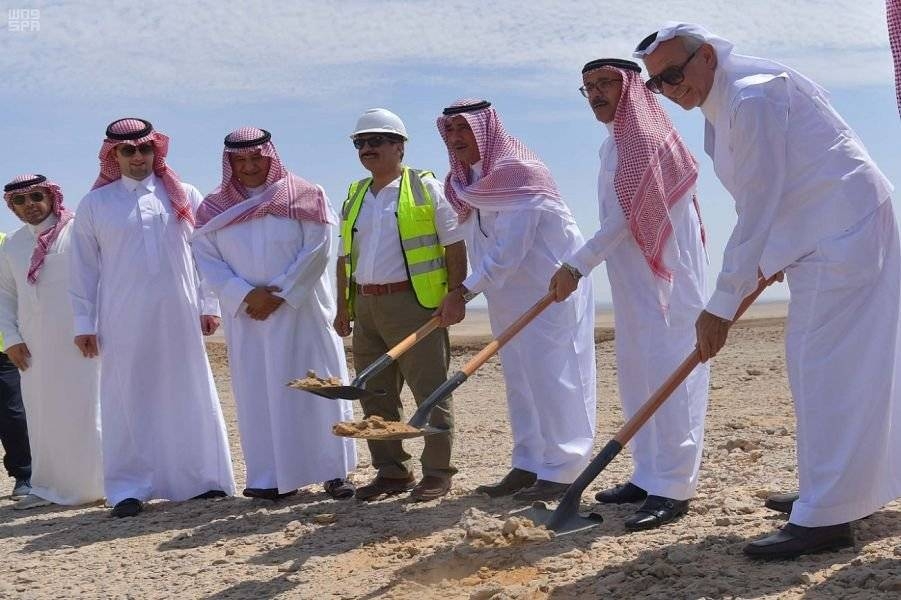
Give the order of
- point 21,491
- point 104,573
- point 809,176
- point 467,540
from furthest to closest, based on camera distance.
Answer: point 21,491
point 104,573
point 467,540
point 809,176

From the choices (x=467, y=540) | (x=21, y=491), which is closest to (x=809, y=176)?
(x=467, y=540)

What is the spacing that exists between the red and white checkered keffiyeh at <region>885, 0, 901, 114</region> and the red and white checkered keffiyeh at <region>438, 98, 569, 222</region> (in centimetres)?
209

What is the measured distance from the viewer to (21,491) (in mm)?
7855

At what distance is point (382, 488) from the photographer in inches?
248

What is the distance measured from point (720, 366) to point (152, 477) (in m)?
7.49

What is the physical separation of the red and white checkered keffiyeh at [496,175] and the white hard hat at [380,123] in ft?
0.99

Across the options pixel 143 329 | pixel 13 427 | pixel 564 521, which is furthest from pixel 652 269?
pixel 13 427

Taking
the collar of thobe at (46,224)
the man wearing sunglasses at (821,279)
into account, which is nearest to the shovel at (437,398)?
the man wearing sunglasses at (821,279)

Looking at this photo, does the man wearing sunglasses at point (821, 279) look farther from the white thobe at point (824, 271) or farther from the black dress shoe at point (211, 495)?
the black dress shoe at point (211, 495)

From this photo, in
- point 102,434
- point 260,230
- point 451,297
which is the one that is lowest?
point 102,434

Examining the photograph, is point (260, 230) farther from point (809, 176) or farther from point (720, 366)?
point (720, 366)

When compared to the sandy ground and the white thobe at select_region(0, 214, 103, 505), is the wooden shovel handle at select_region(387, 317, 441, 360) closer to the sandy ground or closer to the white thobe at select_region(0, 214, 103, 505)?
the sandy ground

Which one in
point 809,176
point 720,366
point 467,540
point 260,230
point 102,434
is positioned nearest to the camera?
point 809,176

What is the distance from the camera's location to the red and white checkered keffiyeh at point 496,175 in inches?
228
